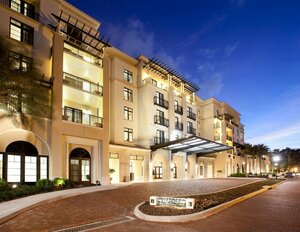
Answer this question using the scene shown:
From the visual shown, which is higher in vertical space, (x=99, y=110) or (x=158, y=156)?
(x=99, y=110)

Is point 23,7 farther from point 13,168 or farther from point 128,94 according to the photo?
point 128,94

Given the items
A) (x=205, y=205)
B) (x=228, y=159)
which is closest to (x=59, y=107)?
(x=205, y=205)

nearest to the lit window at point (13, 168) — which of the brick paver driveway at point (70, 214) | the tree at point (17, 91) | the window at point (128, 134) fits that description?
the tree at point (17, 91)

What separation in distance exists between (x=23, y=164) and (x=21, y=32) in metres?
10.4

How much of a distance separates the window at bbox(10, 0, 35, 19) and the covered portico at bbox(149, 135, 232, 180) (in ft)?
66.3

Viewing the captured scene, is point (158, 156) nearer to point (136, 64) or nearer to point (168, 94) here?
point (168, 94)

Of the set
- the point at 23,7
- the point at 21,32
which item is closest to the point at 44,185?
the point at 21,32

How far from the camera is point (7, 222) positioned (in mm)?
9805

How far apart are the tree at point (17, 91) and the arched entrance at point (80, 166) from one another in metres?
5.39

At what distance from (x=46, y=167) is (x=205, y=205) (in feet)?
46.1

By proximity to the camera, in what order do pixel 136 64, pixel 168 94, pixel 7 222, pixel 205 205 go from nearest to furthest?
pixel 7 222 < pixel 205 205 < pixel 136 64 < pixel 168 94

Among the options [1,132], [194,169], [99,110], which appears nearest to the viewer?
[1,132]

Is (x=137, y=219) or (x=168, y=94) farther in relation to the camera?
(x=168, y=94)

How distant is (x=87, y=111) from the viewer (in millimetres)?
27266
